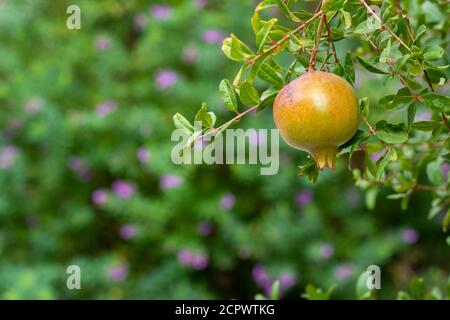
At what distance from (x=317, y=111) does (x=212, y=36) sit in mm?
1958

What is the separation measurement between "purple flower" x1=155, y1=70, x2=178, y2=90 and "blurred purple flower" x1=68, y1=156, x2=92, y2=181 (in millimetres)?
431

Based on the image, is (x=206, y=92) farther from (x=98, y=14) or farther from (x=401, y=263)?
(x=401, y=263)

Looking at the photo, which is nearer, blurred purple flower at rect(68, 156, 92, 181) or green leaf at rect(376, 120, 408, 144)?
green leaf at rect(376, 120, 408, 144)

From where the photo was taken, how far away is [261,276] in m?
2.28

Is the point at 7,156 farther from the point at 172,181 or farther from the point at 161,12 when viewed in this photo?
the point at 161,12

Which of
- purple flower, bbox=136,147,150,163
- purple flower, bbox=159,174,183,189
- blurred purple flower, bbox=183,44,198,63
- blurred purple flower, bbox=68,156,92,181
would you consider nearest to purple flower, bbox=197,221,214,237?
purple flower, bbox=159,174,183,189

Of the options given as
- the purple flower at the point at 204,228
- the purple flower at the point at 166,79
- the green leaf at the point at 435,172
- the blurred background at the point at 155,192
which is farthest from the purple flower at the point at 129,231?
the green leaf at the point at 435,172

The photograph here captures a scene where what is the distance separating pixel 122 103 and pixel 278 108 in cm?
204

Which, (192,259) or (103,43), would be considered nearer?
(192,259)

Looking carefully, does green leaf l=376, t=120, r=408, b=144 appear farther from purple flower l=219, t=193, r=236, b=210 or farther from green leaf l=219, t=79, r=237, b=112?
purple flower l=219, t=193, r=236, b=210

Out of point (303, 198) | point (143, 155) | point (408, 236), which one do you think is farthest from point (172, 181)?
point (408, 236)

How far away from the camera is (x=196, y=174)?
94.3 inches

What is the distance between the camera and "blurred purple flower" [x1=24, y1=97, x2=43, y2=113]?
2.42 meters
